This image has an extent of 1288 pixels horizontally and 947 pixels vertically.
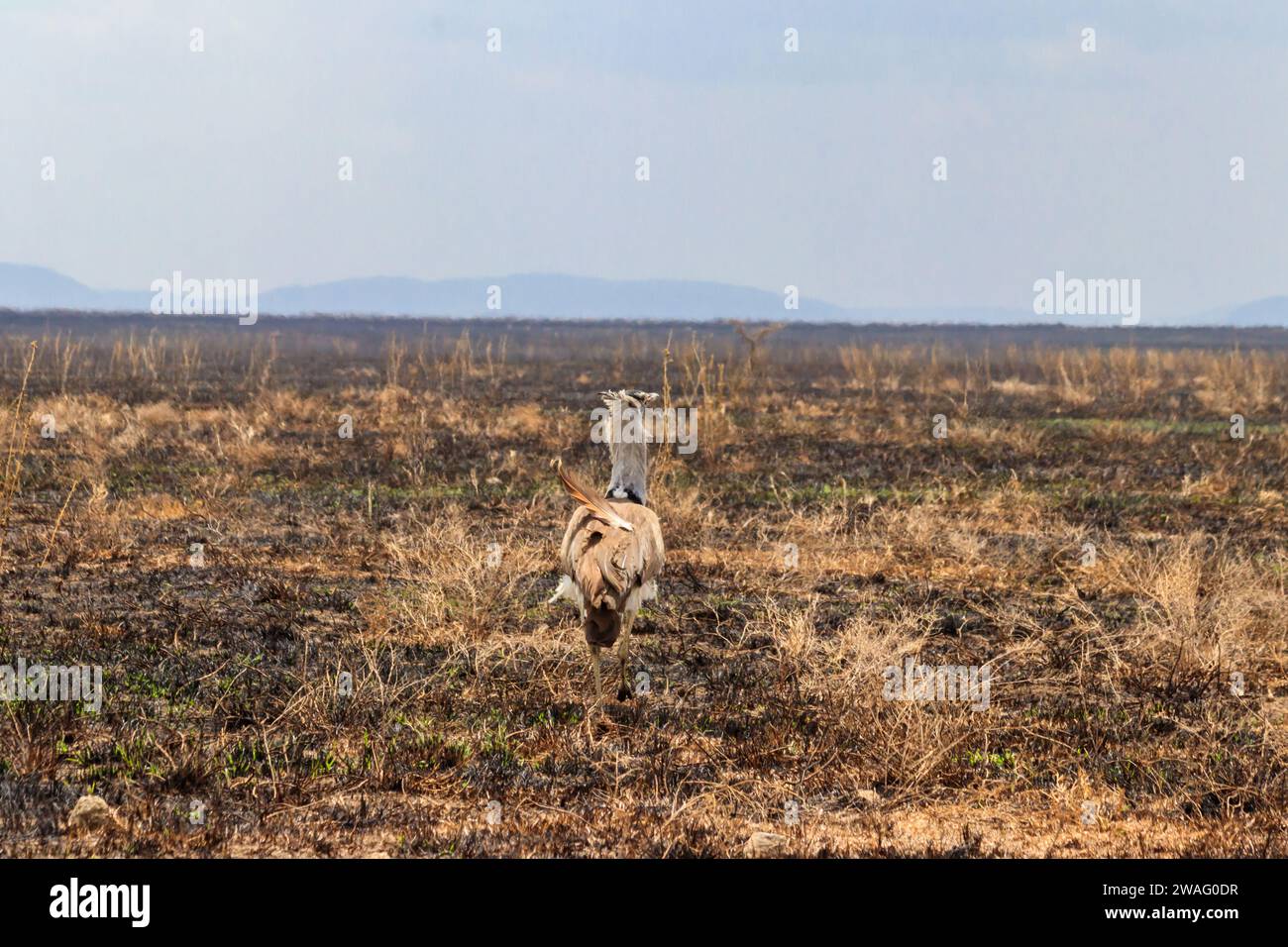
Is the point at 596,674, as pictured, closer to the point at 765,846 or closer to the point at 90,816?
the point at 765,846

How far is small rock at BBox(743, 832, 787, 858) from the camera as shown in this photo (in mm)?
5109

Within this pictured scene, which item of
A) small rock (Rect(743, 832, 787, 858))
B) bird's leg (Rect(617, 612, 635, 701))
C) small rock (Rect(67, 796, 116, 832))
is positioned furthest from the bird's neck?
small rock (Rect(67, 796, 116, 832))

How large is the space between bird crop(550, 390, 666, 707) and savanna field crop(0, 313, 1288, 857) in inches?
19.1

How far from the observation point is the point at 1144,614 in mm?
9266

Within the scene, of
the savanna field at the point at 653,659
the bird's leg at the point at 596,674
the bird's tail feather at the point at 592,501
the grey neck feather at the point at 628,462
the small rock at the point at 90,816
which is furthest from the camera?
the grey neck feather at the point at 628,462

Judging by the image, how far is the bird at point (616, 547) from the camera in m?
6.47

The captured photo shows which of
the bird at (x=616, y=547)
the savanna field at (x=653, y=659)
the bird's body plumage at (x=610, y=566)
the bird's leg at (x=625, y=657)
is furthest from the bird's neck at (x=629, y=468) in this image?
the savanna field at (x=653, y=659)

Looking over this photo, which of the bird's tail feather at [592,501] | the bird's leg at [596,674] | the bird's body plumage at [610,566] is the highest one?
the bird's tail feather at [592,501]

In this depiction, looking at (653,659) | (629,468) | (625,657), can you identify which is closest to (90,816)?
(625,657)

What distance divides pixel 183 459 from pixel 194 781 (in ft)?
38.3

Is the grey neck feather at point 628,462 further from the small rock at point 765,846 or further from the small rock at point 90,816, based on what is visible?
the small rock at point 90,816

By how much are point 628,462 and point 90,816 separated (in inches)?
123

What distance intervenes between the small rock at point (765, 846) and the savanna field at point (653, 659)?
0.04m

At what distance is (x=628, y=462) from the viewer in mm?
7086
